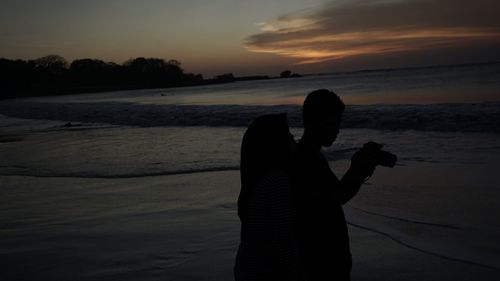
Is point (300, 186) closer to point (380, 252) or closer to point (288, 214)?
point (288, 214)

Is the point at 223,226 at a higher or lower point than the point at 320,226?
lower

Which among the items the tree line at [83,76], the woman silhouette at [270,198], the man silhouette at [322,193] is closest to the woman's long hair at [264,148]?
the woman silhouette at [270,198]

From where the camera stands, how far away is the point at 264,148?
187cm

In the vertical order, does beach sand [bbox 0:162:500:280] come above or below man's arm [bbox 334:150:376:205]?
below

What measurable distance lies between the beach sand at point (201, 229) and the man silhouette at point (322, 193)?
206 centimetres

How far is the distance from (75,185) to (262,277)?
24.2 feet

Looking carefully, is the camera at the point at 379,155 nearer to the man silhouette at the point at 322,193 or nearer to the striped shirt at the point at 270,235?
the man silhouette at the point at 322,193

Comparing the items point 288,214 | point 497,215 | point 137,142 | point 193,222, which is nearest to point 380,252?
point 497,215

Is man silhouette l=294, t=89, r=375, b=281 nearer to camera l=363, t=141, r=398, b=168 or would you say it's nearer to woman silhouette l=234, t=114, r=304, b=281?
camera l=363, t=141, r=398, b=168

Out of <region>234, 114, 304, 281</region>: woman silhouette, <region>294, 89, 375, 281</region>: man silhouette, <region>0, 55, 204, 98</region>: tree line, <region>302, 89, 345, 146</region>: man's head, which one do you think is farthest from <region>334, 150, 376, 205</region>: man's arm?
<region>0, 55, 204, 98</region>: tree line

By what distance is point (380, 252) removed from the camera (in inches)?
183

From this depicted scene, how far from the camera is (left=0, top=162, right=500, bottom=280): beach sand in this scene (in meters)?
4.34

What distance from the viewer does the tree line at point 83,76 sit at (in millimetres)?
108562

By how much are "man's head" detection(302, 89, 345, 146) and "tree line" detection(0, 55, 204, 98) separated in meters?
104
